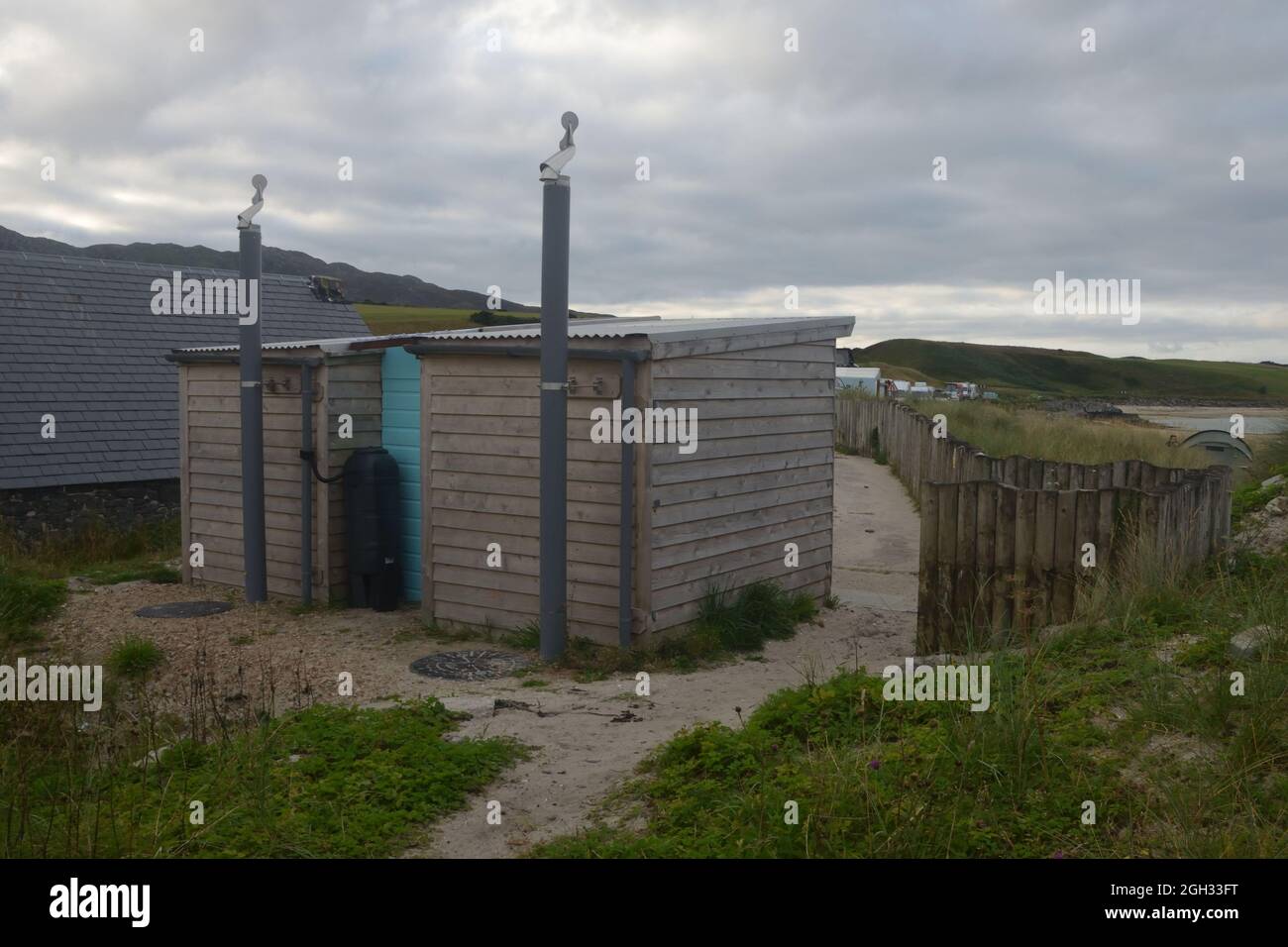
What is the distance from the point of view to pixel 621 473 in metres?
8.76

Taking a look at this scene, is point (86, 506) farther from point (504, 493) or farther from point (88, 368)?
point (504, 493)

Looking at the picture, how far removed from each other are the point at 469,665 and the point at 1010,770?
5.11m

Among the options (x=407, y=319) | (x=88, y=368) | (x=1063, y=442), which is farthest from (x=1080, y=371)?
(x=88, y=368)

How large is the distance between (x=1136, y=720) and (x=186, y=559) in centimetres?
1091

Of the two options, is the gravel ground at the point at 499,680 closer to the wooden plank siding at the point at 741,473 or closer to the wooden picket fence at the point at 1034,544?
the wooden plank siding at the point at 741,473

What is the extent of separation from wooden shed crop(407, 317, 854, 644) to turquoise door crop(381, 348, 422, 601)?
3.47 ft

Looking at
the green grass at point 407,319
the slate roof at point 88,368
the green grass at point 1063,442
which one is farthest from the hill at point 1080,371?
the slate roof at point 88,368

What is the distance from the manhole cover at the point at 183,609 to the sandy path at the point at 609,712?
14.8 ft

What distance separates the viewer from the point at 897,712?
523 cm

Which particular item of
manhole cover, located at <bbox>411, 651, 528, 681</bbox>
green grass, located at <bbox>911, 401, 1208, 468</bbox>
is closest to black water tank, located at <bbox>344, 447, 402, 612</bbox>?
manhole cover, located at <bbox>411, 651, 528, 681</bbox>

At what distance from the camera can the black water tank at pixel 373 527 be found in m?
10.6

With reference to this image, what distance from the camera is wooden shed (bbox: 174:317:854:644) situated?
882 centimetres

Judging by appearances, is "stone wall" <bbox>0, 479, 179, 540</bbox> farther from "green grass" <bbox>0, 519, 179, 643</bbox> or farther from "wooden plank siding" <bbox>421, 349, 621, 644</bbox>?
"wooden plank siding" <bbox>421, 349, 621, 644</bbox>

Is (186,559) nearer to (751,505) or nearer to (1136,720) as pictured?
(751,505)
